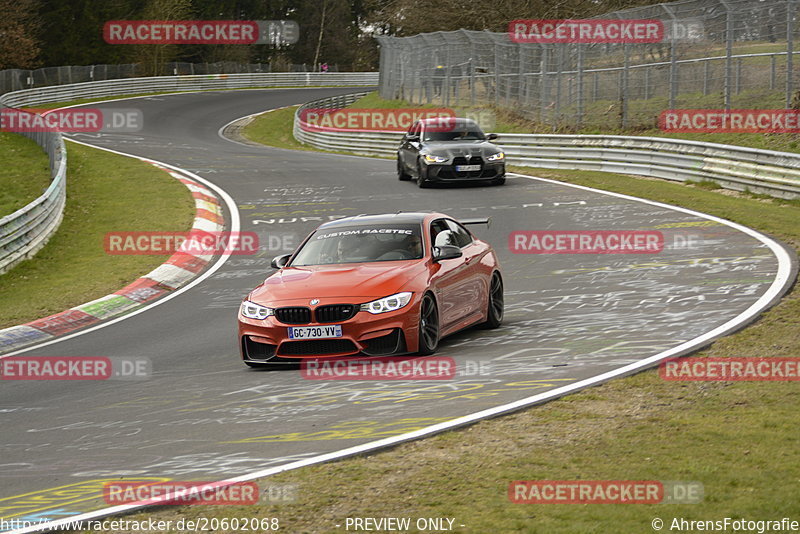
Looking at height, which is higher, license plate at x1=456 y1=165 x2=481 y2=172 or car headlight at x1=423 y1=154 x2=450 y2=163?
car headlight at x1=423 y1=154 x2=450 y2=163

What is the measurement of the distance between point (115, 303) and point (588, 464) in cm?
1109

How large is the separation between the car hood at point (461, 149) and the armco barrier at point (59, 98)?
8.41 m

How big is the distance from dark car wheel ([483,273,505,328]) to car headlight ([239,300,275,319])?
8.93 ft

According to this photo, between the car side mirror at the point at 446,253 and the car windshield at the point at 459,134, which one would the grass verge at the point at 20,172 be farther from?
the car side mirror at the point at 446,253

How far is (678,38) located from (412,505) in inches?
956

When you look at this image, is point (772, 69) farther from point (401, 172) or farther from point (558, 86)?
point (558, 86)

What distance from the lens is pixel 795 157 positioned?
21297mm

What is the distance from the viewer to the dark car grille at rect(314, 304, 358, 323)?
34.2 feet

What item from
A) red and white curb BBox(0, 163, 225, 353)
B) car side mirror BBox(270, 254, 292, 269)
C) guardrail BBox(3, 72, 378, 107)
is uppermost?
guardrail BBox(3, 72, 378, 107)

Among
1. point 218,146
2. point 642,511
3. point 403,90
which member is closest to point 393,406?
point 642,511

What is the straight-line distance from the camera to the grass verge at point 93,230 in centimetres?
1691

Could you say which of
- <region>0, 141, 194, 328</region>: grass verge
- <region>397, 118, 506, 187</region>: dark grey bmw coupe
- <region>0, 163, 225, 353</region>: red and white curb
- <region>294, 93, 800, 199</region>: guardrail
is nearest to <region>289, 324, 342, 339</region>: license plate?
<region>0, 163, 225, 353</region>: red and white curb

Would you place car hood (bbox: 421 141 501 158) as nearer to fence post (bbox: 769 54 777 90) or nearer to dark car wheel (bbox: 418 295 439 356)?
fence post (bbox: 769 54 777 90)

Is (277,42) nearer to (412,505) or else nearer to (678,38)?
(678,38)
